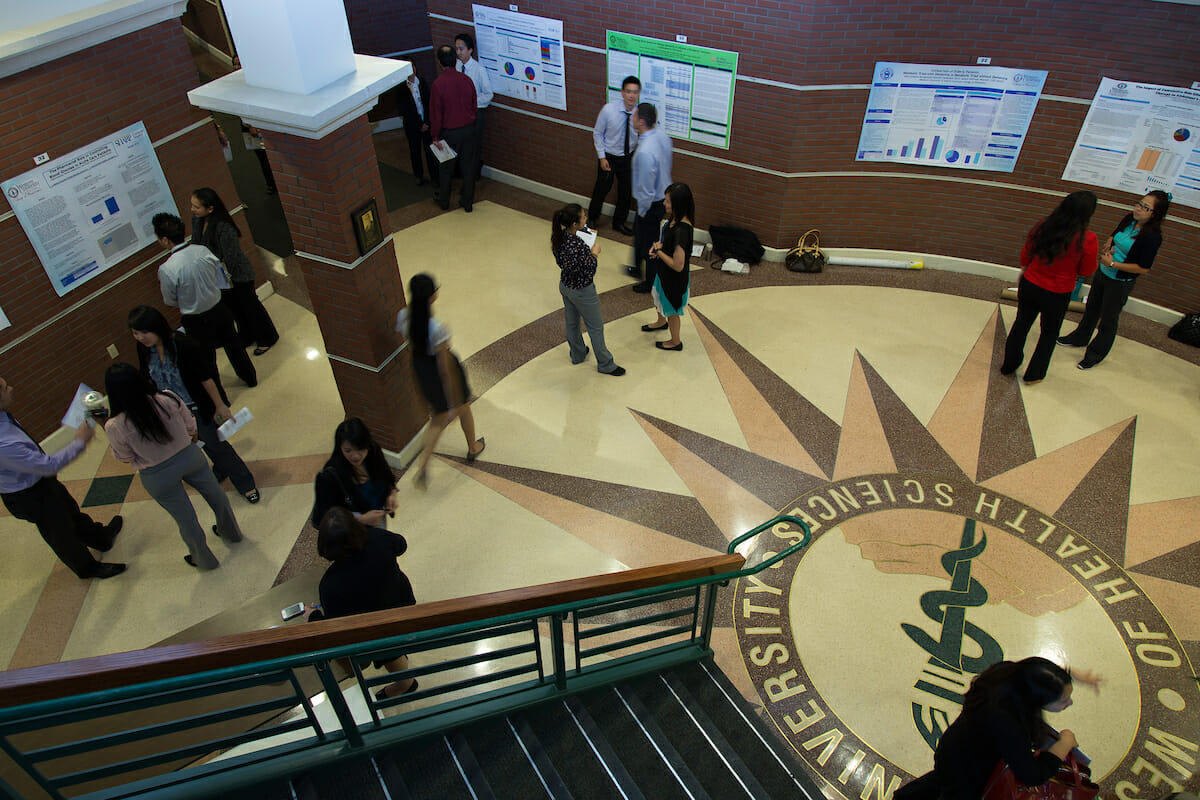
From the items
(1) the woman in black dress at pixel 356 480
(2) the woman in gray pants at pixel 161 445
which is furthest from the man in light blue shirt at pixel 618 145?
(2) the woman in gray pants at pixel 161 445

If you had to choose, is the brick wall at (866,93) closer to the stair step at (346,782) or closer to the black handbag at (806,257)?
the black handbag at (806,257)

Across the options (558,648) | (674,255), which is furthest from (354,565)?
(674,255)

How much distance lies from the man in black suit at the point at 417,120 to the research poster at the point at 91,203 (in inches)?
126

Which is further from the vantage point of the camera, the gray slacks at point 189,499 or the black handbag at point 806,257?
the black handbag at point 806,257

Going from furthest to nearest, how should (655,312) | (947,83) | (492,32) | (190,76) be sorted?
(492,32), (655,312), (947,83), (190,76)

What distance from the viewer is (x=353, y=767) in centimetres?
283

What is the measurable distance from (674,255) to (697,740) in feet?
11.7

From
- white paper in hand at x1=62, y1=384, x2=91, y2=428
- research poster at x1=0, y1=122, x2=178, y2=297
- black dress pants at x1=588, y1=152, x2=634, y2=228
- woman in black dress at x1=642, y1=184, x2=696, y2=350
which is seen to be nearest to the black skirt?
white paper in hand at x1=62, y1=384, x2=91, y2=428

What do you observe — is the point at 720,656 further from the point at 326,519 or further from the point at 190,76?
the point at 190,76

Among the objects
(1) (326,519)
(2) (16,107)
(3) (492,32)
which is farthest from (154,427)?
(3) (492,32)

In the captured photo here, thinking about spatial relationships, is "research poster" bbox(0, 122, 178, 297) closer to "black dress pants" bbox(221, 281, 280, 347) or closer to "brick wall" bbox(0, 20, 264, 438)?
"brick wall" bbox(0, 20, 264, 438)

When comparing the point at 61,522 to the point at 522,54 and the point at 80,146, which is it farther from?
the point at 522,54

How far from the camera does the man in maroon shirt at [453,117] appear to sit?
764 cm

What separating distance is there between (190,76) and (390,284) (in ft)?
9.70
